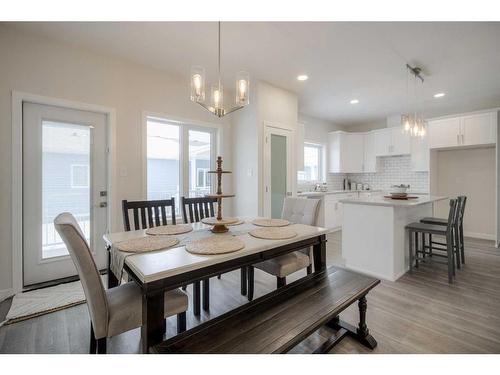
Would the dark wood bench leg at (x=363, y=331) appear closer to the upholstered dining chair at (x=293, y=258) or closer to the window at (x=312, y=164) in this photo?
the upholstered dining chair at (x=293, y=258)

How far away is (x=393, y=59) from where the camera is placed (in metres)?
3.02

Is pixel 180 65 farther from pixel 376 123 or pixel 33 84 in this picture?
pixel 376 123

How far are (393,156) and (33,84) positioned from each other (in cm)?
651

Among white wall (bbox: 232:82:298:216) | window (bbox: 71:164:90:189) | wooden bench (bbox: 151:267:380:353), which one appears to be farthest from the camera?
white wall (bbox: 232:82:298:216)

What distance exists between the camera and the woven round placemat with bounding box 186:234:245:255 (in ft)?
4.62

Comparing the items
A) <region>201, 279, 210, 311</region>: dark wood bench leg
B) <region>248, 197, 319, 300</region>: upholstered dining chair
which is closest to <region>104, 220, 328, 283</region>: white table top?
<region>248, 197, 319, 300</region>: upholstered dining chair

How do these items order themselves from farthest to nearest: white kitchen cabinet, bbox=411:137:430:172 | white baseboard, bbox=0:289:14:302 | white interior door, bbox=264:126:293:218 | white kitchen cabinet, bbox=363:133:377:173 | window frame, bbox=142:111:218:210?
white kitchen cabinet, bbox=363:133:377:173 < white kitchen cabinet, bbox=411:137:430:172 < white interior door, bbox=264:126:293:218 < window frame, bbox=142:111:218:210 < white baseboard, bbox=0:289:14:302

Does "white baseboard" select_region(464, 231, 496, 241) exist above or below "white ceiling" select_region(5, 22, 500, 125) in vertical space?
below

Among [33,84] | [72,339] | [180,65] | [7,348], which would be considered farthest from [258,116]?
[7,348]

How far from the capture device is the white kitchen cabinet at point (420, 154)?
4997 mm

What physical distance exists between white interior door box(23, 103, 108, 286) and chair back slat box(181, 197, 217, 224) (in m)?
1.18

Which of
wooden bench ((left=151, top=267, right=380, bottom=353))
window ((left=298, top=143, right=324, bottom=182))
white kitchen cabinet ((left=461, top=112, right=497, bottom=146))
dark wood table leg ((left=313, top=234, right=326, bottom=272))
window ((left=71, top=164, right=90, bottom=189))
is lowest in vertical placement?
wooden bench ((left=151, top=267, right=380, bottom=353))

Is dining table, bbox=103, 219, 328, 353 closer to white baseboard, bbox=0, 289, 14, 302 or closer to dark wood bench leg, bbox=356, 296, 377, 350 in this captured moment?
dark wood bench leg, bbox=356, 296, 377, 350

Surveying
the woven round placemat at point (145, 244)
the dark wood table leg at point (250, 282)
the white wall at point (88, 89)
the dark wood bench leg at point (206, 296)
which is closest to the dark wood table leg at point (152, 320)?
the woven round placemat at point (145, 244)
